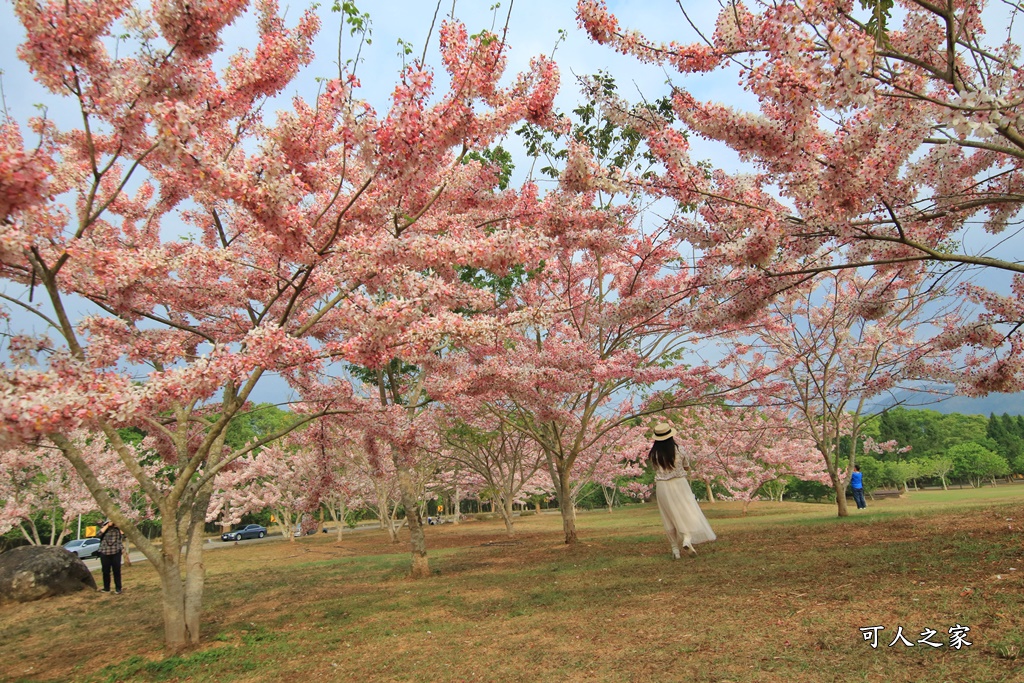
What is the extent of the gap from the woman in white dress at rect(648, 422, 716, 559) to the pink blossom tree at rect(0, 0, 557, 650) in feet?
14.2

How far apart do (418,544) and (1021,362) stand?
10.5 m

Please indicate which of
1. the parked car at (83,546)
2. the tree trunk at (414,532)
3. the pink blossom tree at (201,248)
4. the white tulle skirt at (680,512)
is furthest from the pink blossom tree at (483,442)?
the parked car at (83,546)

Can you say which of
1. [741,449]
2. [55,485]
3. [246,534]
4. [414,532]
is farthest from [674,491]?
[246,534]

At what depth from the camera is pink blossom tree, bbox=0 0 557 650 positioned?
4.62 meters

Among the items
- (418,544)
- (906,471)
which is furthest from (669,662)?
(906,471)

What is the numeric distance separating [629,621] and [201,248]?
616 cm

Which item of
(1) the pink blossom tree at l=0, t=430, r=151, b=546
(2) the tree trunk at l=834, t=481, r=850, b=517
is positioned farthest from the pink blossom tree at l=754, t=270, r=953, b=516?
(1) the pink blossom tree at l=0, t=430, r=151, b=546

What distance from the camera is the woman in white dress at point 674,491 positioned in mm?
9336

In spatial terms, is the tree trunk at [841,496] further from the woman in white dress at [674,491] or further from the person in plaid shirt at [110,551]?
the person in plaid shirt at [110,551]

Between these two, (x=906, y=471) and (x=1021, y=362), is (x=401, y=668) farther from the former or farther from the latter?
(x=906, y=471)

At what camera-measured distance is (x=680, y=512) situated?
944 centimetres

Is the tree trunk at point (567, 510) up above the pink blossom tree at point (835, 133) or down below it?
below

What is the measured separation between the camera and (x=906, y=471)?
42094 mm

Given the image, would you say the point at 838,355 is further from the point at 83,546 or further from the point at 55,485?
the point at 83,546
